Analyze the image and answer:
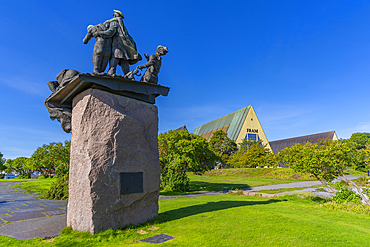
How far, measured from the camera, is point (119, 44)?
243 inches

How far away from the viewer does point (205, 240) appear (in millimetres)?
4344

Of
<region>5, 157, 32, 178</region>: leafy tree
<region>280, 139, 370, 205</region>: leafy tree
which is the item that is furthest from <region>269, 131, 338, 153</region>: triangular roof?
<region>5, 157, 32, 178</region>: leafy tree

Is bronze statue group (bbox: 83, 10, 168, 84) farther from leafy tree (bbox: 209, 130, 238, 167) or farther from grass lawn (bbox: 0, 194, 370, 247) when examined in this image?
leafy tree (bbox: 209, 130, 238, 167)

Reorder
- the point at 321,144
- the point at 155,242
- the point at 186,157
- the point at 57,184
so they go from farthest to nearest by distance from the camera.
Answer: the point at 186,157 < the point at 57,184 < the point at 321,144 < the point at 155,242

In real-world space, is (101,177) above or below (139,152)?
below

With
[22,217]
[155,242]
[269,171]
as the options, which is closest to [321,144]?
[155,242]

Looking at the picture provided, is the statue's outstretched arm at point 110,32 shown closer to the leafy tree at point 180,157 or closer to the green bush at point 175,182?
the leafy tree at point 180,157

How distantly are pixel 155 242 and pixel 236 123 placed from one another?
175 ft

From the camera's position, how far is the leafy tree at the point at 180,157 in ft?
52.4

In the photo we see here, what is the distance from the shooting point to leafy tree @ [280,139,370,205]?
30.6 feet

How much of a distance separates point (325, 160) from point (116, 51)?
31.3 feet

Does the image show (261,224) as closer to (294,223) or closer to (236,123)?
(294,223)

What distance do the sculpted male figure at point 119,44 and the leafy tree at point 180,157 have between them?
34.3ft

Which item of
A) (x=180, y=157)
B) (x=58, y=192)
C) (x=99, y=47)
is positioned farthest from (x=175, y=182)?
(x=99, y=47)
